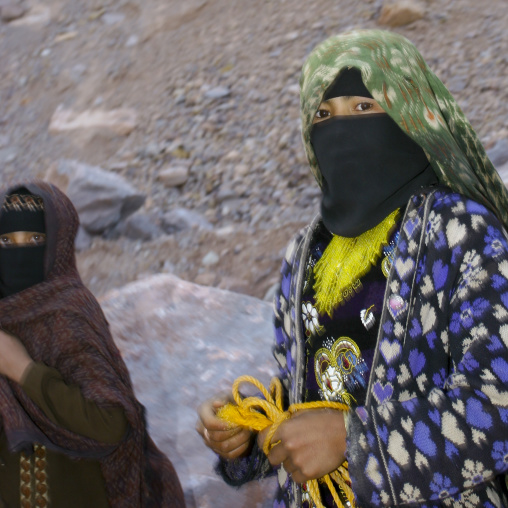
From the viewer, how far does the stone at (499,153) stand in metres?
4.37

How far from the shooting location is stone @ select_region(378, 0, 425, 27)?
690 cm

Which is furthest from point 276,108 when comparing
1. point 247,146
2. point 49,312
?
point 49,312

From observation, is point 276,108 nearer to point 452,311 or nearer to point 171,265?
point 171,265

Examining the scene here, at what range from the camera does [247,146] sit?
19.8 ft

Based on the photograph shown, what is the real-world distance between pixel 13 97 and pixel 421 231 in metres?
8.04

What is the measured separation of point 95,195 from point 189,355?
8.25ft

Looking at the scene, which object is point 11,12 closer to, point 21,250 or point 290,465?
point 21,250

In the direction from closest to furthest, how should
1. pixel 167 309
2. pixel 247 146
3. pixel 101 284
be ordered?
pixel 167 309
pixel 101 284
pixel 247 146

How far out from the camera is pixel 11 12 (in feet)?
31.7

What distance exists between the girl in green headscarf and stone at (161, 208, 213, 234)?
12.2 ft

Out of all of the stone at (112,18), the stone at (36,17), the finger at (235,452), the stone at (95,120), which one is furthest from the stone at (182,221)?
the stone at (36,17)

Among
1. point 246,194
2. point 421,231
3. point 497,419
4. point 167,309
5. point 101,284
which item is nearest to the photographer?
point 497,419

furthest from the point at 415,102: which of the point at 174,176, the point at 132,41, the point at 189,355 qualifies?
the point at 132,41

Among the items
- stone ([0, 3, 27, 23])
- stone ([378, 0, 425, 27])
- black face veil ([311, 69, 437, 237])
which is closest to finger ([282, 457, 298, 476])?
black face veil ([311, 69, 437, 237])
